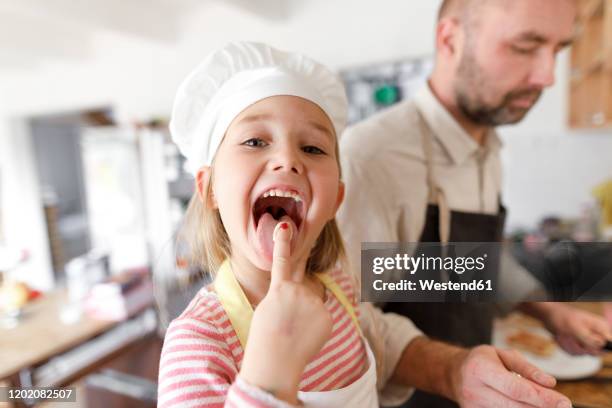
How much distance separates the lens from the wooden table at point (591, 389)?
454 millimetres

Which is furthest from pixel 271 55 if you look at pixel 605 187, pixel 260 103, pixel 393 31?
pixel 605 187

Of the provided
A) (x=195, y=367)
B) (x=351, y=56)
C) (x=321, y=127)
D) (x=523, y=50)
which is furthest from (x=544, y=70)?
(x=351, y=56)

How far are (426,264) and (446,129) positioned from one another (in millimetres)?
328

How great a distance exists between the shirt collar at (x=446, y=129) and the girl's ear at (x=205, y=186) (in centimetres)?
39

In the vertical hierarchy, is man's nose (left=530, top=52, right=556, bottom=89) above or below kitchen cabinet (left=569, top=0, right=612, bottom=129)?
below

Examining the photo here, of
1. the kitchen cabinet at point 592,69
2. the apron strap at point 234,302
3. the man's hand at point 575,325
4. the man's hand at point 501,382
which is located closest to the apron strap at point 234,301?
the apron strap at point 234,302

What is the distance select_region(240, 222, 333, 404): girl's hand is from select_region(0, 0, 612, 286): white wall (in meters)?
0.57

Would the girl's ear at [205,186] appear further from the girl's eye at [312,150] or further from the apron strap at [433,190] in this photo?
the apron strap at [433,190]

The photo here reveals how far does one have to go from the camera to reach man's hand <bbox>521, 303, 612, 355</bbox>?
0.44m

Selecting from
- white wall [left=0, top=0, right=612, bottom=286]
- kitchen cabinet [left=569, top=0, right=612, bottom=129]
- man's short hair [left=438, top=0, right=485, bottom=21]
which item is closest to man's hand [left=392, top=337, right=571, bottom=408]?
man's short hair [left=438, top=0, right=485, bottom=21]

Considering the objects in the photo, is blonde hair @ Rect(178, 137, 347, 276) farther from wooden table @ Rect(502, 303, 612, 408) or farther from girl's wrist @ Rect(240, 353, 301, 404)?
wooden table @ Rect(502, 303, 612, 408)

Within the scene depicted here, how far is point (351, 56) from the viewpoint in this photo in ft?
3.36

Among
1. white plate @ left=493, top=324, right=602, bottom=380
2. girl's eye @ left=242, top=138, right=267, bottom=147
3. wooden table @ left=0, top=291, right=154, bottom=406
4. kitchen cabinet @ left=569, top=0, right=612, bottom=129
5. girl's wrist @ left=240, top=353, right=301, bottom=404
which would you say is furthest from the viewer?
wooden table @ left=0, top=291, right=154, bottom=406

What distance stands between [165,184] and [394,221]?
2.16 meters
